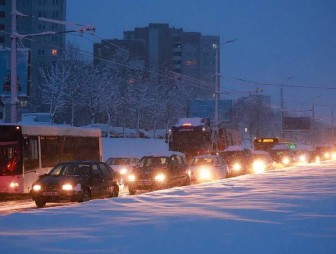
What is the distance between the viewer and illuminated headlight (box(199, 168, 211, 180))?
101ft

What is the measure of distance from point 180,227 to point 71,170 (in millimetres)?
9679

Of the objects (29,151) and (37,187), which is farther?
(29,151)

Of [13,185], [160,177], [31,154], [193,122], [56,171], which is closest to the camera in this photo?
[56,171]

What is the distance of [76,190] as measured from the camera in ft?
60.7

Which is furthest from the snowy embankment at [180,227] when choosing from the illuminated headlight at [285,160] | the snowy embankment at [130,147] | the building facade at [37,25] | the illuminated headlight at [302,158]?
the building facade at [37,25]

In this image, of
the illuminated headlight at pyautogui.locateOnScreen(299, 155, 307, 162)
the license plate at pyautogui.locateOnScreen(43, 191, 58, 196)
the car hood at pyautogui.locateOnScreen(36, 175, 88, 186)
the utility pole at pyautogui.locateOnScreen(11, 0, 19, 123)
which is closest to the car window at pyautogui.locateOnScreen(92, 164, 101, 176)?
the car hood at pyautogui.locateOnScreen(36, 175, 88, 186)

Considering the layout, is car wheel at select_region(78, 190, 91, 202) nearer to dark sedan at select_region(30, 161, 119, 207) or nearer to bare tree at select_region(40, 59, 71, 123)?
dark sedan at select_region(30, 161, 119, 207)

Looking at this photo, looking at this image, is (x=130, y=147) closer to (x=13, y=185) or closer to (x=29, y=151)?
(x=29, y=151)

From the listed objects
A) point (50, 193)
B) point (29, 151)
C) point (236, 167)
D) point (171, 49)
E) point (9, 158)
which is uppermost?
point (171, 49)

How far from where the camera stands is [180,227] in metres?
10.7

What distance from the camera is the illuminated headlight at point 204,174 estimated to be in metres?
30.8

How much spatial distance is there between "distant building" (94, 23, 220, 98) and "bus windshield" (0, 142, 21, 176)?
13224 cm

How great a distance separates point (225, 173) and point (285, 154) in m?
25.0

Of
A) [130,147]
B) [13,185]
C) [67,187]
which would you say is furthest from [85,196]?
[130,147]
